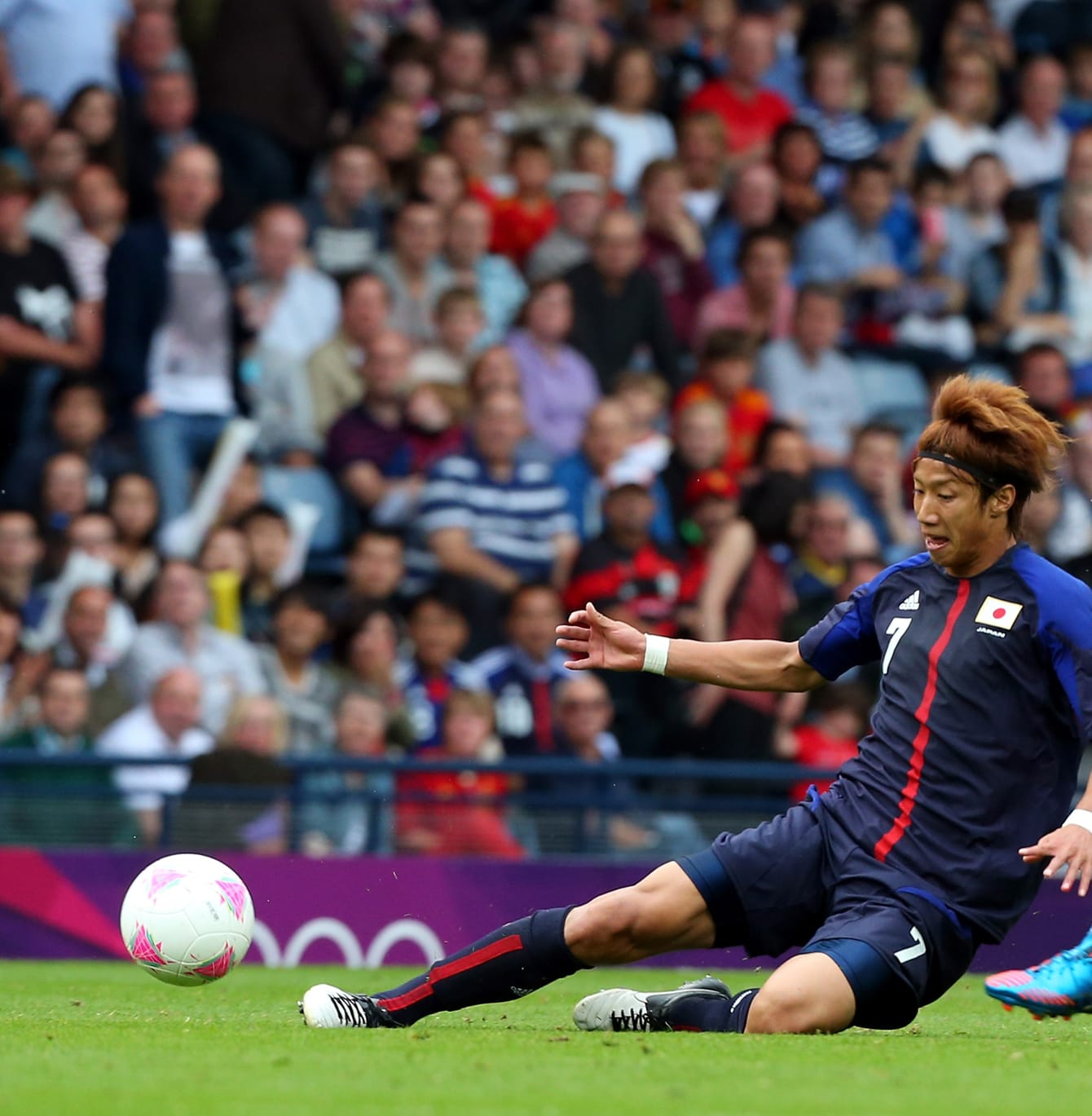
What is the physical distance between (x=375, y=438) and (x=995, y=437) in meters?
6.64

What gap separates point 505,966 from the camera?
590cm

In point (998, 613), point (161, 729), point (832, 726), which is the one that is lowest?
point (832, 726)

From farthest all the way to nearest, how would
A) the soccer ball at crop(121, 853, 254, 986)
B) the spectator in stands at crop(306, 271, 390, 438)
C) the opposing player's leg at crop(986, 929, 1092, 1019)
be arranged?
the spectator in stands at crop(306, 271, 390, 438) → the soccer ball at crop(121, 853, 254, 986) → the opposing player's leg at crop(986, 929, 1092, 1019)

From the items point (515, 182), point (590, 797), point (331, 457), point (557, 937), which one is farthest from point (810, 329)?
point (557, 937)

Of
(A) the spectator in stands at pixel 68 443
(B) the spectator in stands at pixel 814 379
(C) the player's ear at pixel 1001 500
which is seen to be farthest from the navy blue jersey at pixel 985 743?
(B) the spectator in stands at pixel 814 379

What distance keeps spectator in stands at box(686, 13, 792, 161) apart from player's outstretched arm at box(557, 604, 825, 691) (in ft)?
29.5

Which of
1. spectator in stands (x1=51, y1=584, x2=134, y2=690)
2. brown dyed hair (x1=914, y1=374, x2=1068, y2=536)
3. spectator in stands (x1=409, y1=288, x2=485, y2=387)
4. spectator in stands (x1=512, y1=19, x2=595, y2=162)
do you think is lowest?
spectator in stands (x1=51, y1=584, x2=134, y2=690)

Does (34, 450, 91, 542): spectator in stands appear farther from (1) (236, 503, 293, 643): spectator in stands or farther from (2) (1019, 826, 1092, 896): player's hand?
(2) (1019, 826, 1092, 896): player's hand

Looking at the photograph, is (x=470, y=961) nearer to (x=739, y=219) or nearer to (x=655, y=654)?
(x=655, y=654)

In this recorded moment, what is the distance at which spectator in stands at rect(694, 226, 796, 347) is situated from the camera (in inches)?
542

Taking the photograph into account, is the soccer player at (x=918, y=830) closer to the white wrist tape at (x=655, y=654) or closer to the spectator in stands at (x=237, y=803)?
the white wrist tape at (x=655, y=654)

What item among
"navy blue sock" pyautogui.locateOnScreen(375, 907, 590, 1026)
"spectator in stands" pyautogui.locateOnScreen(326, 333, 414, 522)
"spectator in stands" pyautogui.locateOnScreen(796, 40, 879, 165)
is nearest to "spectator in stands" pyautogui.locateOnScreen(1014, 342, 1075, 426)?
"spectator in stands" pyautogui.locateOnScreen(796, 40, 879, 165)

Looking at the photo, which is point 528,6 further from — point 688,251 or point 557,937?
point 557,937

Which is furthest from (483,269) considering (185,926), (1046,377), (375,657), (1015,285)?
(185,926)
